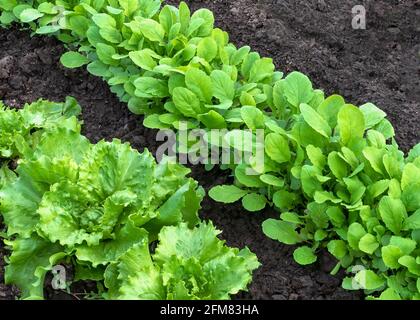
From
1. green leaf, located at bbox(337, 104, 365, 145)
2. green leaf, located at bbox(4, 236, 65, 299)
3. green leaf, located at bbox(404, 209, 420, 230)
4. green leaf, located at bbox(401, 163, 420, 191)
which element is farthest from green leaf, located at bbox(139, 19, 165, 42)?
green leaf, located at bbox(404, 209, 420, 230)

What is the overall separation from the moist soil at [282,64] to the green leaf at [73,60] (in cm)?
11

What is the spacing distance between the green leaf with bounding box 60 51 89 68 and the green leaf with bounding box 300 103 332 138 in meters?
1.47

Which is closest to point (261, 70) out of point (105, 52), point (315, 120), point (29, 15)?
point (315, 120)

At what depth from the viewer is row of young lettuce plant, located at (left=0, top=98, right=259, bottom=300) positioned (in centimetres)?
254

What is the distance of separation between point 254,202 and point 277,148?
0.92 ft

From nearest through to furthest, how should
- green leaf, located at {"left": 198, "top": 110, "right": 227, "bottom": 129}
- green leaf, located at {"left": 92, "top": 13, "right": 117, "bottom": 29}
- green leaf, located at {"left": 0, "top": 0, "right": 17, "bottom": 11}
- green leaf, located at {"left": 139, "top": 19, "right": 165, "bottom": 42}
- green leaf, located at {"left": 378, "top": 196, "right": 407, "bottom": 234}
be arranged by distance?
green leaf, located at {"left": 378, "top": 196, "right": 407, "bottom": 234} < green leaf, located at {"left": 198, "top": 110, "right": 227, "bottom": 129} < green leaf, located at {"left": 139, "top": 19, "right": 165, "bottom": 42} < green leaf, located at {"left": 92, "top": 13, "right": 117, "bottom": 29} < green leaf, located at {"left": 0, "top": 0, "right": 17, "bottom": 11}

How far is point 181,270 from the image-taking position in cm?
252

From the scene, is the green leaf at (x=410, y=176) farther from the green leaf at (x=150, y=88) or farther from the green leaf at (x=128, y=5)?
the green leaf at (x=128, y=5)

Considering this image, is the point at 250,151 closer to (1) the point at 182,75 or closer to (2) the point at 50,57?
(1) the point at 182,75

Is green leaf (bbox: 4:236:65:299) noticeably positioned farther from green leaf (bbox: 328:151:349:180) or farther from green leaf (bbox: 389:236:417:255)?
green leaf (bbox: 389:236:417:255)

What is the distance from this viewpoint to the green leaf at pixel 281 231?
293 centimetres

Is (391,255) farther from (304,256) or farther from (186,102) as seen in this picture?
(186,102)

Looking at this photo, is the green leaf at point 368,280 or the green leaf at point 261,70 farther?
the green leaf at point 261,70

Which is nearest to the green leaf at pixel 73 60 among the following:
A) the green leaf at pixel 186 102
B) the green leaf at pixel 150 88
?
the green leaf at pixel 150 88
